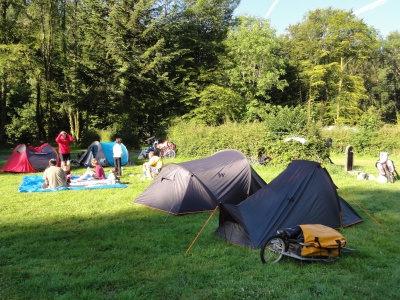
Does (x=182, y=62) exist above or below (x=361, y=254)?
above

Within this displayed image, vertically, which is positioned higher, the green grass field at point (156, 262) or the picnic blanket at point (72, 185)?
the picnic blanket at point (72, 185)

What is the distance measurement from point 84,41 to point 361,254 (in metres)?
29.3

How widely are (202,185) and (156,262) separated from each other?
3381mm

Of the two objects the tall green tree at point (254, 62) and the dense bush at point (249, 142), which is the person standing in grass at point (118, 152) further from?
the tall green tree at point (254, 62)

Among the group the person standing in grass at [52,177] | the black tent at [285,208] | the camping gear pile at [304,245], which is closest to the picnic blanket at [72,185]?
the person standing in grass at [52,177]

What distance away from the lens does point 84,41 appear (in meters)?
30.5

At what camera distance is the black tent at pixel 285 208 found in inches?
256

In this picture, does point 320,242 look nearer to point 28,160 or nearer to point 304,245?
point 304,245

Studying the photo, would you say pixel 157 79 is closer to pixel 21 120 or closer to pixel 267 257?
pixel 21 120

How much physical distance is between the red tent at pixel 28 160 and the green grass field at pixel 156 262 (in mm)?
6713

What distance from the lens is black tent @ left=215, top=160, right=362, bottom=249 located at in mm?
6496

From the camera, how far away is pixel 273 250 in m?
5.71

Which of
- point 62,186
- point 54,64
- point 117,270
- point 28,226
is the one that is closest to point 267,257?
point 117,270

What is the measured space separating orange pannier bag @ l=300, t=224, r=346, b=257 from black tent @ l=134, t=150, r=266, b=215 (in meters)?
3.48
